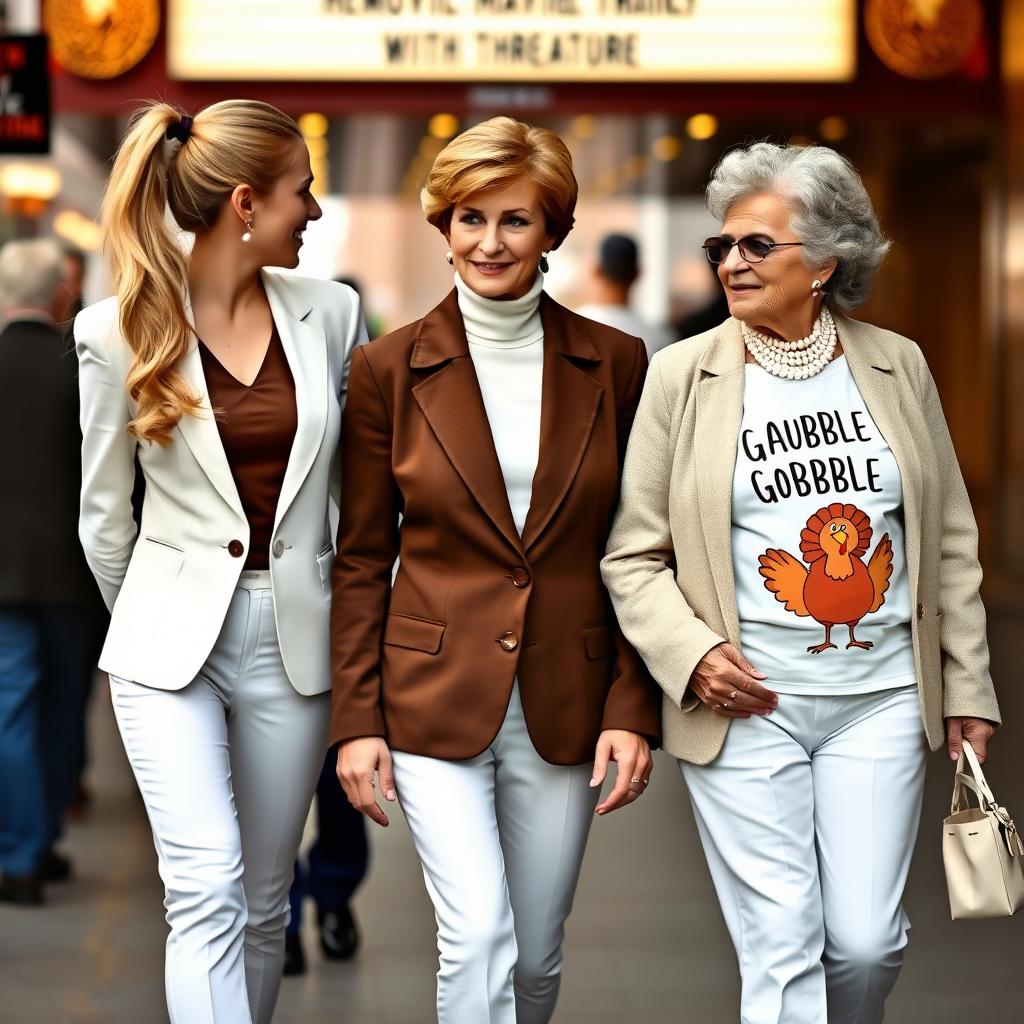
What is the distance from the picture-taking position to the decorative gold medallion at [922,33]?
33.9ft

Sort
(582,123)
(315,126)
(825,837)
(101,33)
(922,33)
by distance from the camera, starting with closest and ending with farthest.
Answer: (825,837) → (101,33) → (922,33) → (315,126) → (582,123)

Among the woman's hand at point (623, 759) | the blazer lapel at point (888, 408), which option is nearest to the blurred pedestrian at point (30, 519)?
the woman's hand at point (623, 759)

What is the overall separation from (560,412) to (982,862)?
1238 mm

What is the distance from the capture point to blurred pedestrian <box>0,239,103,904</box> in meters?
6.07

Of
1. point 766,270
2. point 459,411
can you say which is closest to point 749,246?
point 766,270

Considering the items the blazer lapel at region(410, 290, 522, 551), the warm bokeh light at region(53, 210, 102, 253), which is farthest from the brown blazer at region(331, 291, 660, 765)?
the warm bokeh light at region(53, 210, 102, 253)

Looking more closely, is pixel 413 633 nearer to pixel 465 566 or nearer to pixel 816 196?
pixel 465 566

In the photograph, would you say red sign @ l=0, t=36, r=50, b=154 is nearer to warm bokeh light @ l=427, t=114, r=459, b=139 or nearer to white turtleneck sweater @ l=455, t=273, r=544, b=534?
white turtleneck sweater @ l=455, t=273, r=544, b=534

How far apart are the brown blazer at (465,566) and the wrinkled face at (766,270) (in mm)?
339

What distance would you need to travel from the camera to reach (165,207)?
12.3 feet

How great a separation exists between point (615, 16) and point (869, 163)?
12.3 m

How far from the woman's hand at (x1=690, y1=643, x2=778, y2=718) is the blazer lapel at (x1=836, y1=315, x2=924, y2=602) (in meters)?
0.37

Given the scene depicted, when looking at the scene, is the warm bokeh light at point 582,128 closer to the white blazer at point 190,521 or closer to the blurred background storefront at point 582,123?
the blurred background storefront at point 582,123

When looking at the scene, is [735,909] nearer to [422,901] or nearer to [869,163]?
[422,901]
